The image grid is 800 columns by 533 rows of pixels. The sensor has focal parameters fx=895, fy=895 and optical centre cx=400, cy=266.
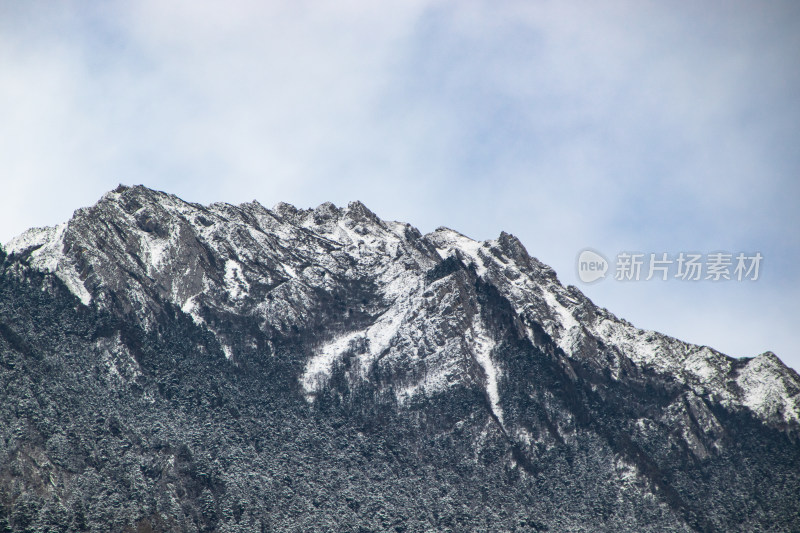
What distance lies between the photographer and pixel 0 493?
200 meters

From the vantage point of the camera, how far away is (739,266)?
195m

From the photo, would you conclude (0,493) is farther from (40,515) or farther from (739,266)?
(739,266)

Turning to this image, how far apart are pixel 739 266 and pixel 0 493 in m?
171

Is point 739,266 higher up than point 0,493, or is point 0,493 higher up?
point 739,266

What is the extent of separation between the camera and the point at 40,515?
199m

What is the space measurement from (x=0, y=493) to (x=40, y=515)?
10351 millimetres

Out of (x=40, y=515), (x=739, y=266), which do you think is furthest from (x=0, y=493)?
(x=739, y=266)

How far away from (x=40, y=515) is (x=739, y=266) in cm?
16382

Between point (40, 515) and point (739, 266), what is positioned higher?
point (739, 266)
